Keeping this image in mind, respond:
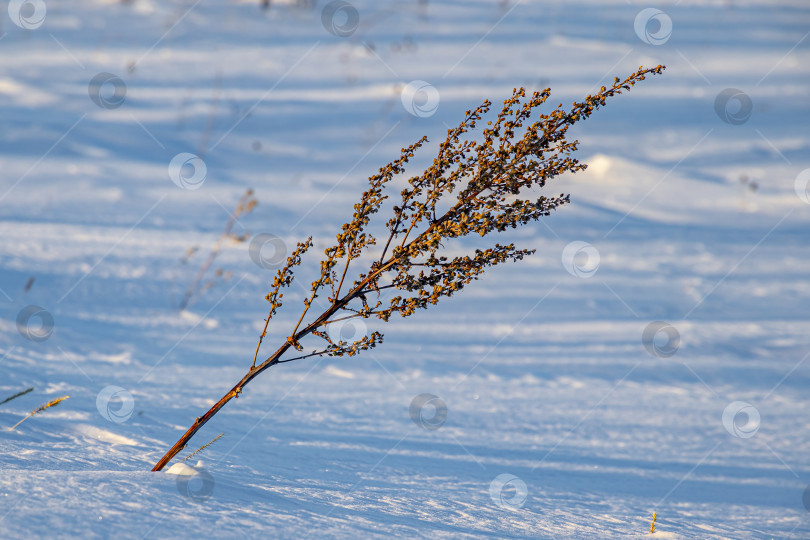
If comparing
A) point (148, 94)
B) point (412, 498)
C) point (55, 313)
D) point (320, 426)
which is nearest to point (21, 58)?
point (148, 94)

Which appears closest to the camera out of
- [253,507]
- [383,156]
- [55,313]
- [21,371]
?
[253,507]

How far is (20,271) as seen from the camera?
14.2 ft

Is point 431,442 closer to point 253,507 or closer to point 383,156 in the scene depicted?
point 253,507

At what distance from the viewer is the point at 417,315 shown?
496cm

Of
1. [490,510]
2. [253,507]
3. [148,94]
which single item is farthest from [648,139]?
[253,507]

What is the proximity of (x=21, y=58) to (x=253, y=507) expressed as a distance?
7.58m

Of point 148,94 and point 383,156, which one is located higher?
point 148,94

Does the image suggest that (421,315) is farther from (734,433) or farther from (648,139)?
(648,139)

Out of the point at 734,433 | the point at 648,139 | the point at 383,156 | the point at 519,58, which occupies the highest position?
the point at 519,58

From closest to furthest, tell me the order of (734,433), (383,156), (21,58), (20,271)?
1. (734,433)
2. (20,271)
3. (383,156)
4. (21,58)

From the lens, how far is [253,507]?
72.2 inches

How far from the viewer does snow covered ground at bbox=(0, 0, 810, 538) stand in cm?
237

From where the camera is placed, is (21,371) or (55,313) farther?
(55,313)

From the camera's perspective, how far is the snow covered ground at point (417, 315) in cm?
237
